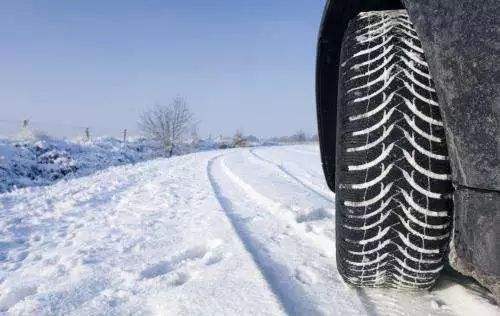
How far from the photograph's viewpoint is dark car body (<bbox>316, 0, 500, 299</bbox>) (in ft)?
3.00

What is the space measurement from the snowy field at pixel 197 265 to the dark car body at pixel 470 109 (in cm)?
56

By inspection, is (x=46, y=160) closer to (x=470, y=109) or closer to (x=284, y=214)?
(x=284, y=214)

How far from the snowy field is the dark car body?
1.83 ft

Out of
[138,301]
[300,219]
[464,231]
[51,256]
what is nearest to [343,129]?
[464,231]

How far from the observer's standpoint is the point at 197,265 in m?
2.06

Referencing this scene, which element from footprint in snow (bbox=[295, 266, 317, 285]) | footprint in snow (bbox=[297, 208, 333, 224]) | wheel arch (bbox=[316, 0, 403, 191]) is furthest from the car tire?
footprint in snow (bbox=[297, 208, 333, 224])

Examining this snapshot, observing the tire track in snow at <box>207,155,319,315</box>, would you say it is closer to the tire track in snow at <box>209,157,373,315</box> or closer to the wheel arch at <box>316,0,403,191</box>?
the tire track in snow at <box>209,157,373,315</box>

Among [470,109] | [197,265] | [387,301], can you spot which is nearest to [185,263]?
[197,265]

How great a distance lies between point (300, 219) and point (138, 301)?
58.5 inches

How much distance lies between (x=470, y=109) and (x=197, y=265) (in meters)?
1.47

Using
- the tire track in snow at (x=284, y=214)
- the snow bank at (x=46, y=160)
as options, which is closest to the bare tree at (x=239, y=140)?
the snow bank at (x=46, y=160)

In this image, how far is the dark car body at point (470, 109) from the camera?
914mm

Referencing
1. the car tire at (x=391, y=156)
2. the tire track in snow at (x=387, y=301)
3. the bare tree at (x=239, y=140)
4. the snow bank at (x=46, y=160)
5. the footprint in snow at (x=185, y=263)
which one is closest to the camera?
the car tire at (x=391, y=156)

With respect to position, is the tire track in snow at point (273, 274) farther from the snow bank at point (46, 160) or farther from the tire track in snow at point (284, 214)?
the snow bank at point (46, 160)
